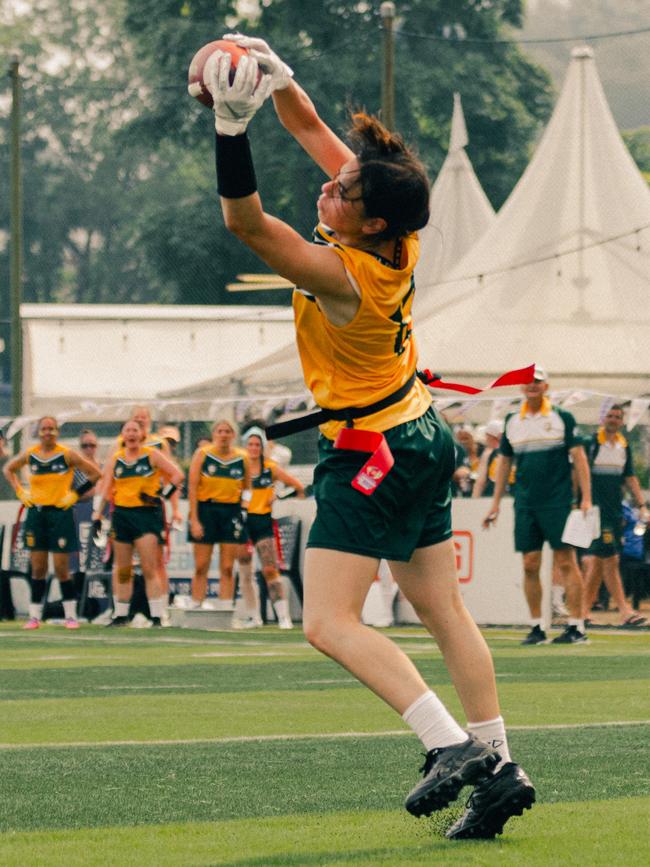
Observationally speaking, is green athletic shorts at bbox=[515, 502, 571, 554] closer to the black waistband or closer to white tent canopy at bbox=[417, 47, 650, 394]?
white tent canopy at bbox=[417, 47, 650, 394]

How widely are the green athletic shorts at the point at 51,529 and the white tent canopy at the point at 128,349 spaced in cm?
1182

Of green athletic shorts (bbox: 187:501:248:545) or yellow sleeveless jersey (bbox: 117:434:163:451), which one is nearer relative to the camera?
green athletic shorts (bbox: 187:501:248:545)

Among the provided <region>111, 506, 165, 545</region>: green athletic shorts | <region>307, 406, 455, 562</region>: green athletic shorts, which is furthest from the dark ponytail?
<region>111, 506, 165, 545</region>: green athletic shorts

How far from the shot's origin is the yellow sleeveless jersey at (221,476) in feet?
60.7

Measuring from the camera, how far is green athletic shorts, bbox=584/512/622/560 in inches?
711

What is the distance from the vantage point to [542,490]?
15031 millimetres

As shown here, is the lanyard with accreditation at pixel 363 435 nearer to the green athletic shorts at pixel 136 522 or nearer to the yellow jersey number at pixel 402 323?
the yellow jersey number at pixel 402 323

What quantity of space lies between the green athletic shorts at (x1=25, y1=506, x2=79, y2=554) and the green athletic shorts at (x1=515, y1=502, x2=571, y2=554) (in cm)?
523

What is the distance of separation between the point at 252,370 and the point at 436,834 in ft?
73.9

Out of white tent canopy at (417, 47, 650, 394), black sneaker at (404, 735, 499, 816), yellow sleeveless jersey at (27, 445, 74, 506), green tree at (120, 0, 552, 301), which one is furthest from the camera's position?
green tree at (120, 0, 552, 301)

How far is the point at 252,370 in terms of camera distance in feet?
91.2

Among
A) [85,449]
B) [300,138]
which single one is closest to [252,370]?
[85,449]

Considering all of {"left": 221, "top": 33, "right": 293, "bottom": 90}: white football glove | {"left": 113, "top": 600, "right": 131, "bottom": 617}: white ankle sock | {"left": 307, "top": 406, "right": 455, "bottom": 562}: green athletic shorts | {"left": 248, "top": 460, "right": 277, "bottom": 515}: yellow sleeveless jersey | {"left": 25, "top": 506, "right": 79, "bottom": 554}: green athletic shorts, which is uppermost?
{"left": 221, "top": 33, "right": 293, "bottom": 90}: white football glove

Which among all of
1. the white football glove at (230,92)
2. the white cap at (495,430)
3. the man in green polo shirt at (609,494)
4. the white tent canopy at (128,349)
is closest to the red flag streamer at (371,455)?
the white football glove at (230,92)
